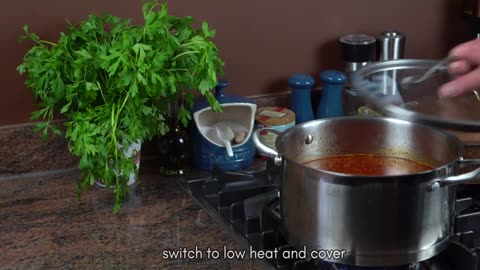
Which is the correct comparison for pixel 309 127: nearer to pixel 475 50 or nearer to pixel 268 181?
pixel 268 181

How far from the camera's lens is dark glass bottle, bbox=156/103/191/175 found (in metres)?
1.49

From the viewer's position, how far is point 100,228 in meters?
1.30

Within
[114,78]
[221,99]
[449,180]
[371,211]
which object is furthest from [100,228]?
[449,180]

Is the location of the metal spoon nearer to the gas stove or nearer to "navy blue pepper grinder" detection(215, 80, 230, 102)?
the gas stove

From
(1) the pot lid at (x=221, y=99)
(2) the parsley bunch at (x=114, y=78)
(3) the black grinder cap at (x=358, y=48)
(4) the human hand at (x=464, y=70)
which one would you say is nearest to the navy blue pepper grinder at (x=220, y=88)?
(1) the pot lid at (x=221, y=99)

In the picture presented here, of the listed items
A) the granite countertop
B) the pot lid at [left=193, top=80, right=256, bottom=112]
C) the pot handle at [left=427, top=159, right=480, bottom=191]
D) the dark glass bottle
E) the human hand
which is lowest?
the granite countertop

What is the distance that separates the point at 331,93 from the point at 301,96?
0.21 feet

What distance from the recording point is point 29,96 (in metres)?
1.50

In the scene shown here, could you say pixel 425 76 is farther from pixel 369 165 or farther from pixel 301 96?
pixel 301 96

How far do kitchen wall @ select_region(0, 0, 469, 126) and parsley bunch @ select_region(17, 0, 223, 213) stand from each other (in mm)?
93

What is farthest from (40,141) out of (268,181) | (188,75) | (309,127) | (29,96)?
(309,127)

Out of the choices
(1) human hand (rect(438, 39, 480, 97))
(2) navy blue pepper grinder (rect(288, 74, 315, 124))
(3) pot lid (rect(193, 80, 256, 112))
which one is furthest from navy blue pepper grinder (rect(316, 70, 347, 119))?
(1) human hand (rect(438, 39, 480, 97))

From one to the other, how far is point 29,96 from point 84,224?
335 mm

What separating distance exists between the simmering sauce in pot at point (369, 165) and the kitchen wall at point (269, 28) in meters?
0.42
